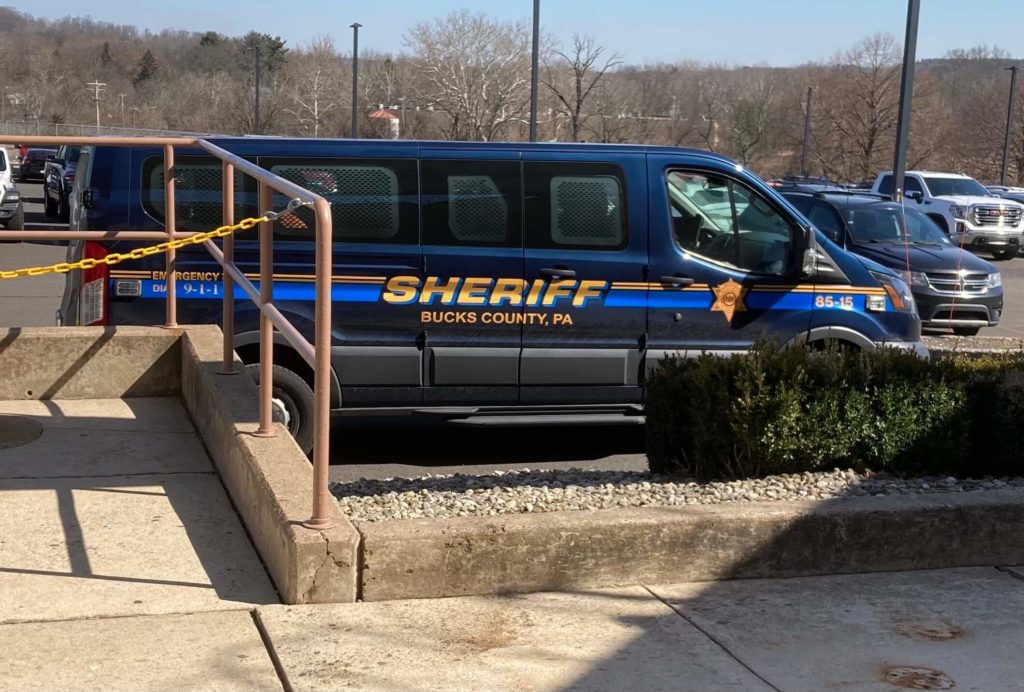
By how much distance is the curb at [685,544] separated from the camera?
13.9 ft

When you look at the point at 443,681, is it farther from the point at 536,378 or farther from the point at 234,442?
the point at 536,378

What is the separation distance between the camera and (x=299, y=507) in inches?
167

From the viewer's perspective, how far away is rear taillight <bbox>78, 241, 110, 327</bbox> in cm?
769

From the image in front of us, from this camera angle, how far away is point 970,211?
29.6 m

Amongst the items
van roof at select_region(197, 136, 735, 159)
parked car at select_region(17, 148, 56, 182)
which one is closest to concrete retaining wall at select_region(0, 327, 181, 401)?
van roof at select_region(197, 136, 735, 159)

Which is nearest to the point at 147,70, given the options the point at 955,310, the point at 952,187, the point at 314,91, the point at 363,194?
the point at 314,91

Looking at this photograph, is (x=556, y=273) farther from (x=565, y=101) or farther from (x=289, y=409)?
(x=565, y=101)

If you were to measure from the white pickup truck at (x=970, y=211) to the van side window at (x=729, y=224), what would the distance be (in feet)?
71.0

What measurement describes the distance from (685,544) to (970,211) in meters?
27.4

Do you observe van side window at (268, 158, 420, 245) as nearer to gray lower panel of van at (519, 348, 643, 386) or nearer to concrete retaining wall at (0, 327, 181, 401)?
gray lower panel of van at (519, 348, 643, 386)

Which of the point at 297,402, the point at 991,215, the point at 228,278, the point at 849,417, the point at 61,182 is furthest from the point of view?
the point at 991,215

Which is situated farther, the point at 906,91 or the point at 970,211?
the point at 970,211

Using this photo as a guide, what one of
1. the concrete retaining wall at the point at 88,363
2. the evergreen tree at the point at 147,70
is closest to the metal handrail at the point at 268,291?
the concrete retaining wall at the point at 88,363

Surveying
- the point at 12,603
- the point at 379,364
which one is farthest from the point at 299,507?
the point at 379,364
